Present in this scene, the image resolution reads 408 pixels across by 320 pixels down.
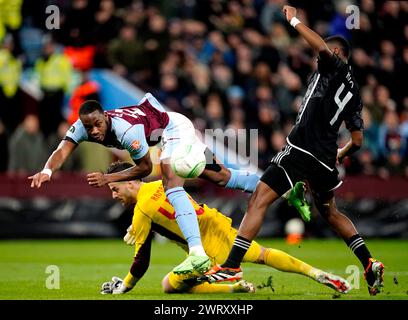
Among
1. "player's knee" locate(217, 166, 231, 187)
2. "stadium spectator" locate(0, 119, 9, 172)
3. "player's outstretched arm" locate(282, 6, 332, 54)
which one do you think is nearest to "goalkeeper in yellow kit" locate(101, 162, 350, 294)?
"player's knee" locate(217, 166, 231, 187)

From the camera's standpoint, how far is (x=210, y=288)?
9.47m

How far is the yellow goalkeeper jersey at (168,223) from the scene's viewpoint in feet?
30.7

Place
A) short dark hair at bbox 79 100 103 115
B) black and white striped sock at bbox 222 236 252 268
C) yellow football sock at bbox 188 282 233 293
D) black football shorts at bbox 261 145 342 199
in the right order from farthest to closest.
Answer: yellow football sock at bbox 188 282 233 293 < short dark hair at bbox 79 100 103 115 < black football shorts at bbox 261 145 342 199 < black and white striped sock at bbox 222 236 252 268

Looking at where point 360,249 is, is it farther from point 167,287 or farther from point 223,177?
point 167,287

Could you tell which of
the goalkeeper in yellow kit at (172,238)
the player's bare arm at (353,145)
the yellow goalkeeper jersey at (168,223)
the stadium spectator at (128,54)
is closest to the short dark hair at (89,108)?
the goalkeeper in yellow kit at (172,238)

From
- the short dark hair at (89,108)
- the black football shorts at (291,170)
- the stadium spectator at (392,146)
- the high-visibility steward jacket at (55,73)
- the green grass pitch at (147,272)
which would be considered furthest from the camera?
the stadium spectator at (392,146)

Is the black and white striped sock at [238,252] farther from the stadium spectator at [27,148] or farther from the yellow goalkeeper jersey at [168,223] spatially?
the stadium spectator at [27,148]

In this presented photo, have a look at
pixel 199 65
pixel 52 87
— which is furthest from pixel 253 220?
pixel 199 65

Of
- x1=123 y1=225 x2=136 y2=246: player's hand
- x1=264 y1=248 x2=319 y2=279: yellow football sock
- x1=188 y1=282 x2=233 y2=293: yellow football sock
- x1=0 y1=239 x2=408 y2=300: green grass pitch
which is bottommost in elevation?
x1=0 y1=239 x2=408 y2=300: green grass pitch

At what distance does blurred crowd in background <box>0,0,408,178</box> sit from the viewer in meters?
17.6

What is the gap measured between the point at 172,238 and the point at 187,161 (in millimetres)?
942

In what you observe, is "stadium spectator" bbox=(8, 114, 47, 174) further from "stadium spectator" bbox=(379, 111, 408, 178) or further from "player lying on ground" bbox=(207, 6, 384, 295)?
"player lying on ground" bbox=(207, 6, 384, 295)

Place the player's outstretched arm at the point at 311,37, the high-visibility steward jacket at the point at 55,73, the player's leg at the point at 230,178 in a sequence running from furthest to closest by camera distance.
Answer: the high-visibility steward jacket at the point at 55,73
the player's leg at the point at 230,178
the player's outstretched arm at the point at 311,37

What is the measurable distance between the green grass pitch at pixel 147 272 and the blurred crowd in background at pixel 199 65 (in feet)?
6.68
